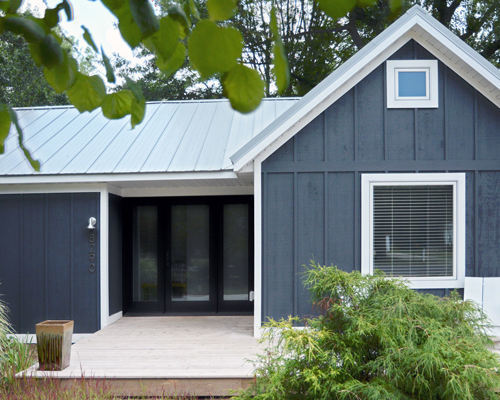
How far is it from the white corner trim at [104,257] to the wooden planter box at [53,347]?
6.83 ft

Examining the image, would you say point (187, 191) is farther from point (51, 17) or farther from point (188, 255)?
point (51, 17)

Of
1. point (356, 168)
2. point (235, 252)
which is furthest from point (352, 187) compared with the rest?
point (235, 252)

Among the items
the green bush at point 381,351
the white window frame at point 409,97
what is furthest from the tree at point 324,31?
the green bush at point 381,351

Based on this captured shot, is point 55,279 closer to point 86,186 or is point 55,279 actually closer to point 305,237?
point 86,186

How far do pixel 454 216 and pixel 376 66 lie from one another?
2188 millimetres

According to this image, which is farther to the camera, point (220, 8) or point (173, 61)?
point (173, 61)

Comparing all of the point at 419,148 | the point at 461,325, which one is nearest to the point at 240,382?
the point at 461,325

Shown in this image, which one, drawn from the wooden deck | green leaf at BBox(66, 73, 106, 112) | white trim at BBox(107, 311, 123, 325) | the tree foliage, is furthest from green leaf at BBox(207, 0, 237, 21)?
the tree foliage

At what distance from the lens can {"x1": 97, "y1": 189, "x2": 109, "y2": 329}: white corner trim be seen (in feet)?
24.6

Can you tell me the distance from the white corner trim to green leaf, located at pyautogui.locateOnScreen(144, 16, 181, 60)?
7.05 metres

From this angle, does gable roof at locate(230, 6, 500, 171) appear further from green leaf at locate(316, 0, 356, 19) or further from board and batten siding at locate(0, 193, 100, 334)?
green leaf at locate(316, 0, 356, 19)

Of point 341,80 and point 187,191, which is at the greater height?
point 341,80

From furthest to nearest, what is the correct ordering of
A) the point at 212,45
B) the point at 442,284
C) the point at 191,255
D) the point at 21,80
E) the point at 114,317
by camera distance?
the point at 21,80 → the point at 191,255 → the point at 114,317 → the point at 442,284 → the point at 212,45

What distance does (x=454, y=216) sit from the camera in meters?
6.49
